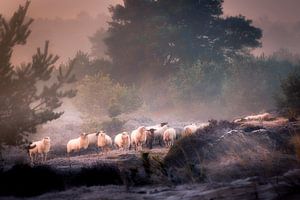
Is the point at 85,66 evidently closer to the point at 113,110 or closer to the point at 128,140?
the point at 113,110

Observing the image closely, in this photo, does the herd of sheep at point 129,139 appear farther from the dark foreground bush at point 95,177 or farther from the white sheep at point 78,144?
the dark foreground bush at point 95,177

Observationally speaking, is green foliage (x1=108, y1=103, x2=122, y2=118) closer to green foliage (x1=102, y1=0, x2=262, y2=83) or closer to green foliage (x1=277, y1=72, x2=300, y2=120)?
green foliage (x1=277, y1=72, x2=300, y2=120)

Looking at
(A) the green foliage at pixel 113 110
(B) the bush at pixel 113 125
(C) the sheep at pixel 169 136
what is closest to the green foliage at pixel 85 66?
(A) the green foliage at pixel 113 110

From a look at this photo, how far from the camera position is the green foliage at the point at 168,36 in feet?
186

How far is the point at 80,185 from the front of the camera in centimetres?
1220

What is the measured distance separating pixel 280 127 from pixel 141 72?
130ft

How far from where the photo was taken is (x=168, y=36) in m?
56.5

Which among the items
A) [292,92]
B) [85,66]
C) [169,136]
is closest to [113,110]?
[169,136]

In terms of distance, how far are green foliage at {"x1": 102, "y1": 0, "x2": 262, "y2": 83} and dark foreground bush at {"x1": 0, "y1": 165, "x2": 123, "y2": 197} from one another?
42.4 meters

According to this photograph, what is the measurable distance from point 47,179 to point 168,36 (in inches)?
1800

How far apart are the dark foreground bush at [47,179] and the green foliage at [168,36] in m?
42.4

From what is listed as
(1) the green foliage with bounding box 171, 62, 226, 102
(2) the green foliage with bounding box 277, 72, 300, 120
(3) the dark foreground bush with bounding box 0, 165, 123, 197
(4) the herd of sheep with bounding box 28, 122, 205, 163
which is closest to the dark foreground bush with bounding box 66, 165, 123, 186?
(3) the dark foreground bush with bounding box 0, 165, 123, 197

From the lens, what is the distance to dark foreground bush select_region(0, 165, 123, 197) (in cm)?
1151

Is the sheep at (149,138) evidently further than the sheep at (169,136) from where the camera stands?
Yes
